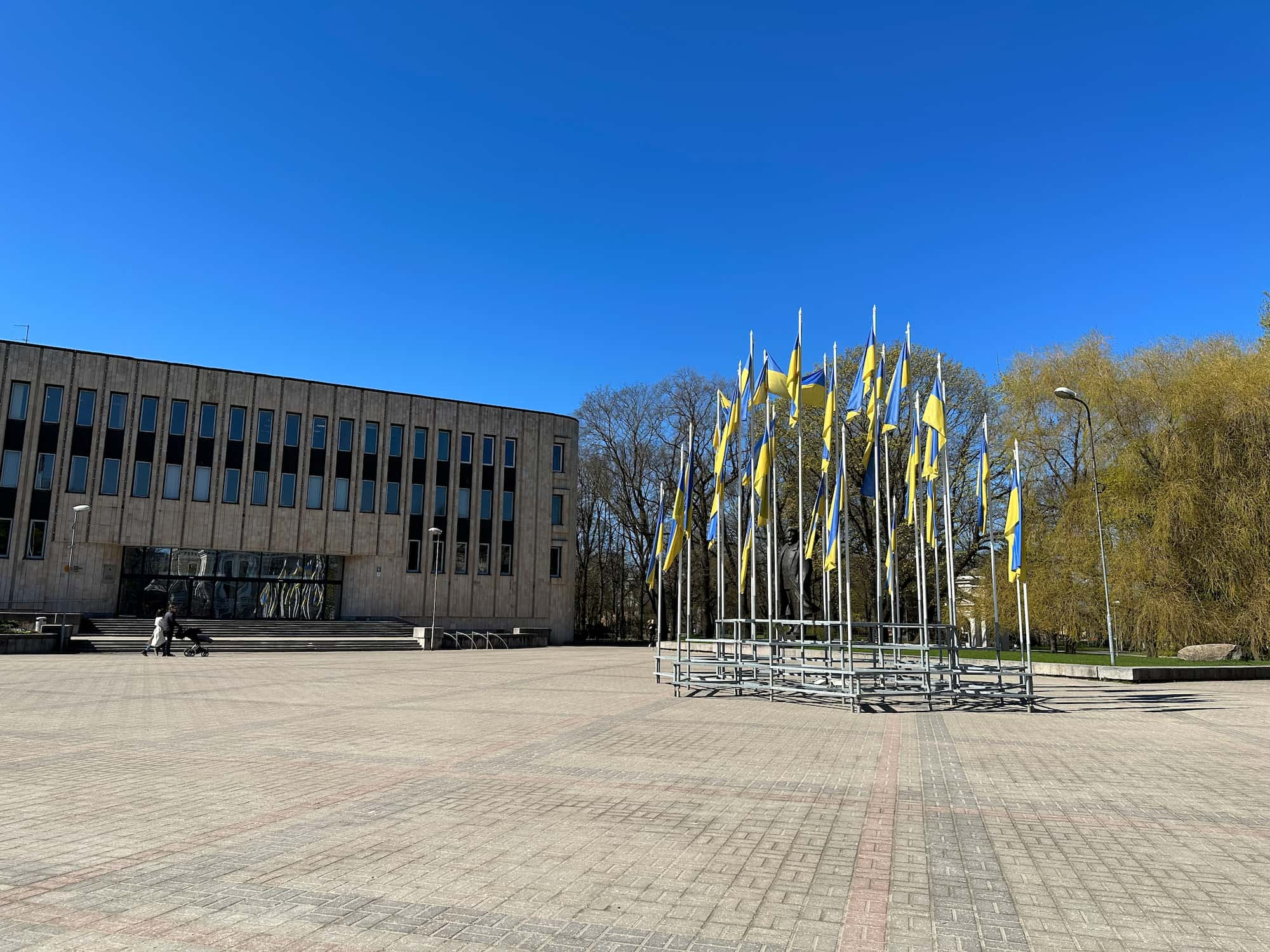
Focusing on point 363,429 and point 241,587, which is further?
point 363,429

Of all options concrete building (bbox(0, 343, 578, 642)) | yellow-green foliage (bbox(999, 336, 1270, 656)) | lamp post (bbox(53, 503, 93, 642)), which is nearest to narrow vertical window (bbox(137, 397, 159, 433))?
concrete building (bbox(0, 343, 578, 642))

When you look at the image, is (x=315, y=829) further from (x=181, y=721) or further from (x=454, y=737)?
(x=181, y=721)

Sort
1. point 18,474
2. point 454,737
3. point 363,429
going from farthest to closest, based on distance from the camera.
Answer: point 363,429 < point 18,474 < point 454,737

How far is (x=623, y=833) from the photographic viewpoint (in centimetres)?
571

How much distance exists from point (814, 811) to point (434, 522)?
134ft

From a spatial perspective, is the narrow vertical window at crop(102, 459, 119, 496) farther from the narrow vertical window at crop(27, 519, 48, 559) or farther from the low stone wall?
the low stone wall

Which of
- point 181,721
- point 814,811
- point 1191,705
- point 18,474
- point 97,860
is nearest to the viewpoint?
point 97,860

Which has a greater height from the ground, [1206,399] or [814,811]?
[1206,399]

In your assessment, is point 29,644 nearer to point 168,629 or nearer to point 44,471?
point 168,629

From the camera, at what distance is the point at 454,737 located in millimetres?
9961

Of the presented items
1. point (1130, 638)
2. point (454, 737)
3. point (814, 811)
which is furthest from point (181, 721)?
point (1130, 638)

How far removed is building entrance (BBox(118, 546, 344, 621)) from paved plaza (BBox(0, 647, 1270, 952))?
31.0 m

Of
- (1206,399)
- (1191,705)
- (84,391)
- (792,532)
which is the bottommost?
(1191,705)

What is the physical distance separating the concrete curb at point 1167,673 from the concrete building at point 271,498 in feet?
100
